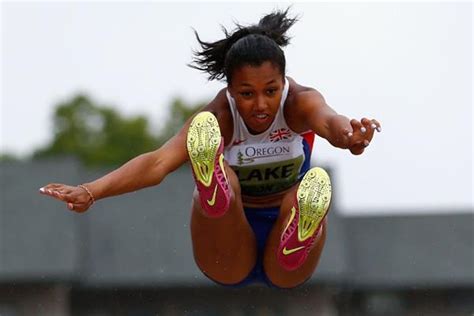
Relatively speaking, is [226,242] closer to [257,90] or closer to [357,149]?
[257,90]

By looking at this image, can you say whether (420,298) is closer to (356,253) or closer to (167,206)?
(356,253)

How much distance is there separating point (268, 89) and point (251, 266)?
1315 mm

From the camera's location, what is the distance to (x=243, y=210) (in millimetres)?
7836

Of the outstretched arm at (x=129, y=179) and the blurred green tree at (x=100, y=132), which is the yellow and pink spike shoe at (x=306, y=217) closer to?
the outstretched arm at (x=129, y=179)

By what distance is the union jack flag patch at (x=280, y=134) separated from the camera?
7.65 metres

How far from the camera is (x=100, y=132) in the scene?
4506 centimetres

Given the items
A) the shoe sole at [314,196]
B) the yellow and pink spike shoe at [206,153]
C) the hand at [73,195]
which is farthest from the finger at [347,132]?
the hand at [73,195]

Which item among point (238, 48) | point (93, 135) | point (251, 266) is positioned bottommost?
point (251, 266)

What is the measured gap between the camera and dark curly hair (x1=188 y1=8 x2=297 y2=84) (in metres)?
7.30

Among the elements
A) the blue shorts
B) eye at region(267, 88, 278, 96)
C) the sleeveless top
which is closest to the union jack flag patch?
the sleeveless top

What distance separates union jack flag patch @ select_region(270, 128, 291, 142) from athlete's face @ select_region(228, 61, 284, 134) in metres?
0.29

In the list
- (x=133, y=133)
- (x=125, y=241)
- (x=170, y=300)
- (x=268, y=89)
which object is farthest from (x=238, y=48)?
(x=133, y=133)

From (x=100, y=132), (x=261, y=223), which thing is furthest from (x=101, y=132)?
(x=261, y=223)

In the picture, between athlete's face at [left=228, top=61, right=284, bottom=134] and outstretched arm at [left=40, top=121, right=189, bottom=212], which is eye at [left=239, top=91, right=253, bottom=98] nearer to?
athlete's face at [left=228, top=61, right=284, bottom=134]
